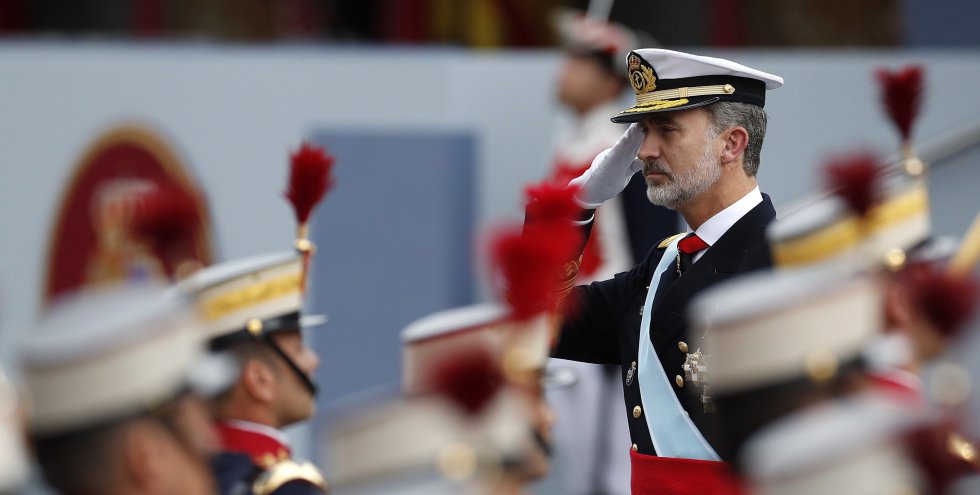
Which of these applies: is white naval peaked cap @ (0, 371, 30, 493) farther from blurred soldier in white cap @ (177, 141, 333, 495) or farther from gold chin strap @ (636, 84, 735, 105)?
gold chin strap @ (636, 84, 735, 105)

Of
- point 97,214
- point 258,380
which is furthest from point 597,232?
point 258,380

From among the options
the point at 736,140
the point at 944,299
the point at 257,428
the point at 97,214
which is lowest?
the point at 257,428

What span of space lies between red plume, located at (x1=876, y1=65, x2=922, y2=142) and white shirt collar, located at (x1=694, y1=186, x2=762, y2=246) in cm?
40

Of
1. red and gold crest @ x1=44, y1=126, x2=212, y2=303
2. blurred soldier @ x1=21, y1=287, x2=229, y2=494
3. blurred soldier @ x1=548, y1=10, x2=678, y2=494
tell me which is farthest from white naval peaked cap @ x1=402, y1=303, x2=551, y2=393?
red and gold crest @ x1=44, y1=126, x2=212, y2=303

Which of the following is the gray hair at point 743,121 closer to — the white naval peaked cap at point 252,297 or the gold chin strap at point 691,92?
the gold chin strap at point 691,92

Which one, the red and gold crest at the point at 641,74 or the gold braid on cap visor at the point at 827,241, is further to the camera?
the red and gold crest at the point at 641,74

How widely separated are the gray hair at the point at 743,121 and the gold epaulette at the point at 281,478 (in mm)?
1117

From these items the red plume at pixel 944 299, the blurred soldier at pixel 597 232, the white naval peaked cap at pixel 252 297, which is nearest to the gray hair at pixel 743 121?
the white naval peaked cap at pixel 252 297

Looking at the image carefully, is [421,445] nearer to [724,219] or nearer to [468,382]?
[468,382]

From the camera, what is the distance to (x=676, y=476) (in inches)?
130

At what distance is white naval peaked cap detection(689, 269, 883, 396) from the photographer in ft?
6.69

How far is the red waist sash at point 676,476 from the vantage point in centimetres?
321

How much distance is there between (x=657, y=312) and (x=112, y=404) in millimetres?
1552

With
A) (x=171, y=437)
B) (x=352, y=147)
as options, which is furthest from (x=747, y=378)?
(x=352, y=147)
